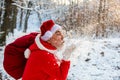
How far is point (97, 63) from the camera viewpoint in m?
15.9

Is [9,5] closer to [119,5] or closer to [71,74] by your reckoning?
[71,74]

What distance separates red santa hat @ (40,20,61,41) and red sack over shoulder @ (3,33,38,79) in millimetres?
188

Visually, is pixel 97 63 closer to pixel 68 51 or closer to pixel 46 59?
pixel 68 51

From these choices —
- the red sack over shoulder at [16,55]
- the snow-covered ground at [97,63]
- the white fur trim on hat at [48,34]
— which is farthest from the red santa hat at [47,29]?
the snow-covered ground at [97,63]

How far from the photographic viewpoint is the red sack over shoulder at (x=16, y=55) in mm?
3912

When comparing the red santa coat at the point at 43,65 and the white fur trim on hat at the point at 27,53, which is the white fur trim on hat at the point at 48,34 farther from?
the white fur trim on hat at the point at 27,53

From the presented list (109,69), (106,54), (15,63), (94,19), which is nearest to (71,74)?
(109,69)

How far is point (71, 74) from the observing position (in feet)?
46.2

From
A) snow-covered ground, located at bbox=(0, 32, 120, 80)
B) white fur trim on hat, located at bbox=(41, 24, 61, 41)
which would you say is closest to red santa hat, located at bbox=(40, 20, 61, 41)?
white fur trim on hat, located at bbox=(41, 24, 61, 41)

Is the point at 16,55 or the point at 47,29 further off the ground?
the point at 47,29

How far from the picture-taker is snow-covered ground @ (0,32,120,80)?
547 inches

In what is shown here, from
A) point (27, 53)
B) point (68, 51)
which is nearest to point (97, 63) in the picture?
point (68, 51)

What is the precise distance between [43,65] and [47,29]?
0.45 meters

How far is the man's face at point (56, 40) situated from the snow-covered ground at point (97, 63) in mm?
8323
